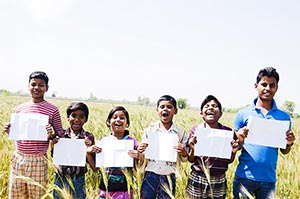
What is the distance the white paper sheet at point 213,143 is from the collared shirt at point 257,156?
0.25m

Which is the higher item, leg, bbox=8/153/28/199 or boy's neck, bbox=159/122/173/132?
boy's neck, bbox=159/122/173/132

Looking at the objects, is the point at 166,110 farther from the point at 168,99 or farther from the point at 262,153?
the point at 262,153

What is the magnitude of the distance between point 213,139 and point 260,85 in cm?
69

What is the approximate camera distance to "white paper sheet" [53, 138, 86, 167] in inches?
125

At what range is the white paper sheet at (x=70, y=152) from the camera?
10.4ft

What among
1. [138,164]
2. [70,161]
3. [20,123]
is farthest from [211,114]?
[20,123]

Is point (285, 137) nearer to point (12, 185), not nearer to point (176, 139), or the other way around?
point (176, 139)

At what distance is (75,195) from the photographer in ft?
10.7

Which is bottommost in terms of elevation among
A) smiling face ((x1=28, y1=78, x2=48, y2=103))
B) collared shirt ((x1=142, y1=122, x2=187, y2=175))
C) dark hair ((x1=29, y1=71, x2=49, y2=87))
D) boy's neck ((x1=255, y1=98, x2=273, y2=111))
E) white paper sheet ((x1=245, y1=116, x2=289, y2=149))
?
collared shirt ((x1=142, y1=122, x2=187, y2=175))

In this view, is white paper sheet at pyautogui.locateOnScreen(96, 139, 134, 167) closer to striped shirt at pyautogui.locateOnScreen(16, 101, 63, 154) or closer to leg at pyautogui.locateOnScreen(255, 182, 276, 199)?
striped shirt at pyautogui.locateOnScreen(16, 101, 63, 154)

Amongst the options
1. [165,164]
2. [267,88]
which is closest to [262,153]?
[267,88]

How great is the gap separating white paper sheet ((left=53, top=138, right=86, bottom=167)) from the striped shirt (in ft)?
0.81

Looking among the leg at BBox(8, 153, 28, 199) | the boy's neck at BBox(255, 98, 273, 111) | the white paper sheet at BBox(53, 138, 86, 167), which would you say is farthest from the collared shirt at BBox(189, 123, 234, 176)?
the leg at BBox(8, 153, 28, 199)

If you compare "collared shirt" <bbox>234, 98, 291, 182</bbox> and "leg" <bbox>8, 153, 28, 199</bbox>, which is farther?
"leg" <bbox>8, 153, 28, 199</bbox>
